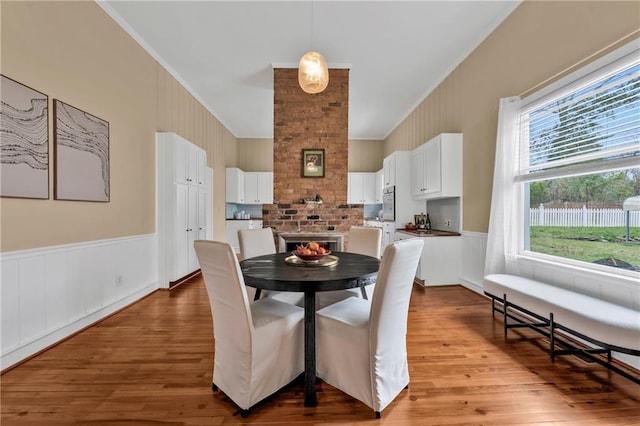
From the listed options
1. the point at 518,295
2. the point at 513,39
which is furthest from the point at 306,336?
the point at 513,39

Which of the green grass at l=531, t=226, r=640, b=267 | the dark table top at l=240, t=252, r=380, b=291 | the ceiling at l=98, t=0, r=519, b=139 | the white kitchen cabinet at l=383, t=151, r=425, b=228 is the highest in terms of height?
the ceiling at l=98, t=0, r=519, b=139

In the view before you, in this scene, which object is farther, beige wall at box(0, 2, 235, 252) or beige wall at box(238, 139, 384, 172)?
beige wall at box(238, 139, 384, 172)

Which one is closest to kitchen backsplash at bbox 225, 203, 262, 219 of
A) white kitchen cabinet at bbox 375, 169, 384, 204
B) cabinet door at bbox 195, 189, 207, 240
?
cabinet door at bbox 195, 189, 207, 240

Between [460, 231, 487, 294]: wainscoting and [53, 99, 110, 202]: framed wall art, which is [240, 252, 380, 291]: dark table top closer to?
[53, 99, 110, 202]: framed wall art

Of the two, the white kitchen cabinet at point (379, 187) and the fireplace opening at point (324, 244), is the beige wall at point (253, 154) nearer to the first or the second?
the white kitchen cabinet at point (379, 187)

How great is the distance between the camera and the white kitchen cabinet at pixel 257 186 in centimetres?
730

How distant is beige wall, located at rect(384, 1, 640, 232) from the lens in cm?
199

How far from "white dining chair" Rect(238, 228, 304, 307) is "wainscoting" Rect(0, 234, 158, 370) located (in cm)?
145

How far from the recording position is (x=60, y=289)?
2.25 metres

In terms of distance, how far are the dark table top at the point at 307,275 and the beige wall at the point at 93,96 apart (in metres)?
1.72

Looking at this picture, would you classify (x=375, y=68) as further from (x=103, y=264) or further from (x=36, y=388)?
(x=36, y=388)

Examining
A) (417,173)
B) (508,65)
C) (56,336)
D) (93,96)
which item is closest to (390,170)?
(417,173)

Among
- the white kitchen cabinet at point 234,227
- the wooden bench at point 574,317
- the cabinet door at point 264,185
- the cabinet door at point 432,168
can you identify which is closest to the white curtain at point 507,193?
the wooden bench at point 574,317

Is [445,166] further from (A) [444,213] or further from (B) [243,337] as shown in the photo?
(B) [243,337]
